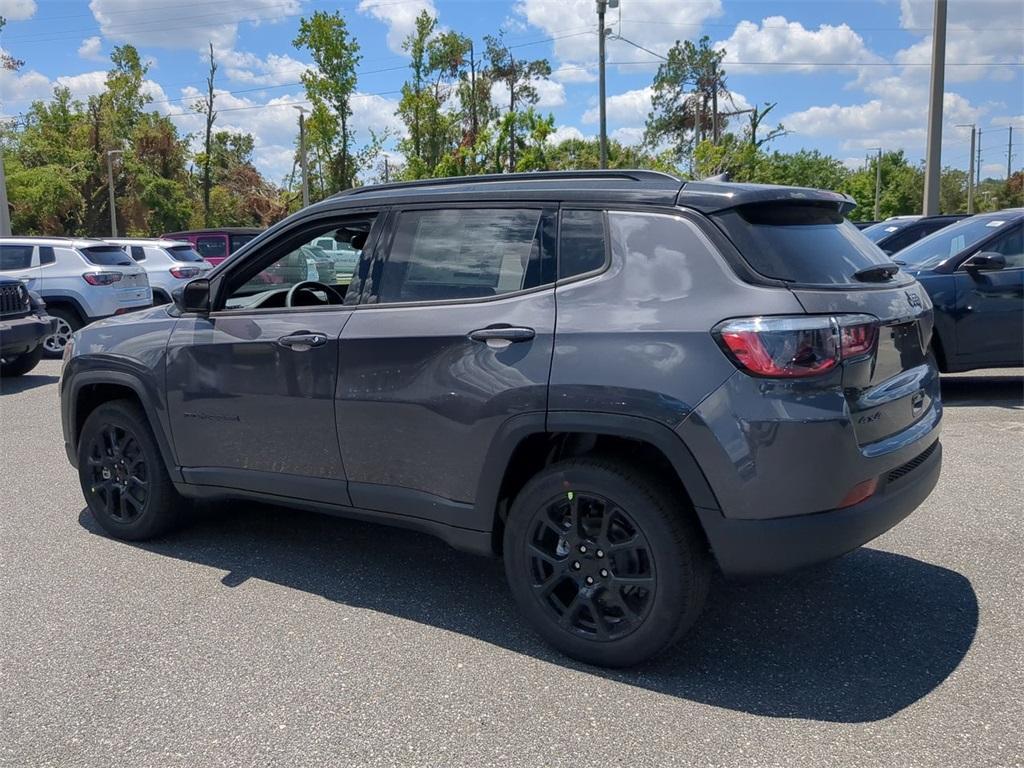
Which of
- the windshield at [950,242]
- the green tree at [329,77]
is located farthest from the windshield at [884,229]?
the green tree at [329,77]

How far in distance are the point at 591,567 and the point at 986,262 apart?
20.4 ft

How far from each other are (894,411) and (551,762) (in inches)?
68.3

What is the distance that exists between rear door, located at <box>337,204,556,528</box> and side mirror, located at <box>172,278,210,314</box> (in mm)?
967

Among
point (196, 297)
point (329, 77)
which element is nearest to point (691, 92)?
point (329, 77)

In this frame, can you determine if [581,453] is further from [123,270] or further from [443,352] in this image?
[123,270]

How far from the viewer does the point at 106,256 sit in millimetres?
13180

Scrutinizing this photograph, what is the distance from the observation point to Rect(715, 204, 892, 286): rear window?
10.4ft

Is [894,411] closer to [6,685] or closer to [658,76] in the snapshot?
[6,685]

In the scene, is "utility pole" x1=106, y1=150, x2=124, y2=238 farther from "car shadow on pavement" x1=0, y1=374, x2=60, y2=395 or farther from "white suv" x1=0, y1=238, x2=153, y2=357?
"car shadow on pavement" x1=0, y1=374, x2=60, y2=395

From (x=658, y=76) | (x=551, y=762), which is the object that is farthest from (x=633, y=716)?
(x=658, y=76)

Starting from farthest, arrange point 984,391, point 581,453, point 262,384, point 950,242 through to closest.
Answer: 1. point 984,391
2. point 950,242
3. point 262,384
4. point 581,453

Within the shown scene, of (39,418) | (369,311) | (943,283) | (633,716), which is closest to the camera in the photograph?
(633,716)

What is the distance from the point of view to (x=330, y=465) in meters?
3.99

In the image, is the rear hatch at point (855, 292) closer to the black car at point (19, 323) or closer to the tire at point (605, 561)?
the tire at point (605, 561)
